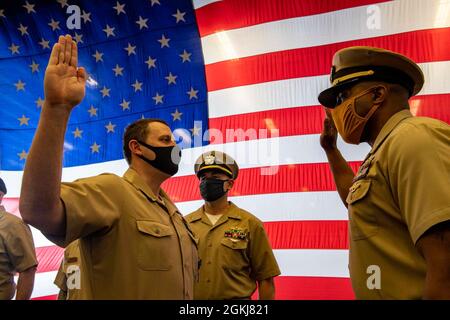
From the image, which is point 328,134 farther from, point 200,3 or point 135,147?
point 200,3

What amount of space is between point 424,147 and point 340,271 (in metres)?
2.21

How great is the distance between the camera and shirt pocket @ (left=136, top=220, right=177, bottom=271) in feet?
4.71

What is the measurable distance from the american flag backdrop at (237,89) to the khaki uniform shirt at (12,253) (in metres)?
1.15

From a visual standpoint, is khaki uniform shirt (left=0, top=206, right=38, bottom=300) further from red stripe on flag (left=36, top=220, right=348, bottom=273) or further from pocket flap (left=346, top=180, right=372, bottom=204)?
pocket flap (left=346, top=180, right=372, bottom=204)

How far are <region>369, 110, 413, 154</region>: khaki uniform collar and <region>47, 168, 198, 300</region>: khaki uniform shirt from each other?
77 cm

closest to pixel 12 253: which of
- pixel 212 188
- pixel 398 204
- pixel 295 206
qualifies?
pixel 212 188

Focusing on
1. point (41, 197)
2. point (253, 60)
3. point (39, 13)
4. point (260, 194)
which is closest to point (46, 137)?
point (41, 197)

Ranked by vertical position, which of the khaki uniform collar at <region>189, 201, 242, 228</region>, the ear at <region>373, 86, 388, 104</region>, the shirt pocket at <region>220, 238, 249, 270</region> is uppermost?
the ear at <region>373, 86, 388, 104</region>

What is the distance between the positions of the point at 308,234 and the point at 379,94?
2.03m

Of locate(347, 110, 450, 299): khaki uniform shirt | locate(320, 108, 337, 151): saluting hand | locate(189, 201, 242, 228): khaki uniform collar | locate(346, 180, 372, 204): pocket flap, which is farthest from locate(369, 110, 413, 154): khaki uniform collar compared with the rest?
locate(189, 201, 242, 228): khaki uniform collar

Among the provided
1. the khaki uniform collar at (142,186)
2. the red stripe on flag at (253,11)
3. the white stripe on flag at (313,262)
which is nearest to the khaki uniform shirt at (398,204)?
the khaki uniform collar at (142,186)

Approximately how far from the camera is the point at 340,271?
120 inches

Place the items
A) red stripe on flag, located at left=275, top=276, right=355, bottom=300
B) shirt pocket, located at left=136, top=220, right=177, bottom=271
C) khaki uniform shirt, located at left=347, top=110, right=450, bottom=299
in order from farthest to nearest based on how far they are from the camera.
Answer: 1. red stripe on flag, located at left=275, top=276, right=355, bottom=300
2. shirt pocket, located at left=136, top=220, right=177, bottom=271
3. khaki uniform shirt, located at left=347, top=110, right=450, bottom=299

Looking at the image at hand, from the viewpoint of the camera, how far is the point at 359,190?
118 centimetres
